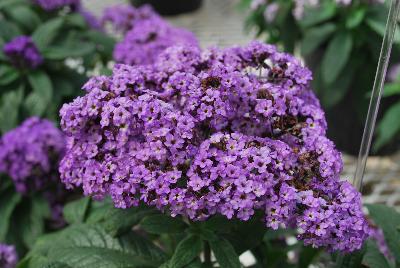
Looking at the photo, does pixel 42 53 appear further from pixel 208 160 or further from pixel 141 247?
pixel 208 160

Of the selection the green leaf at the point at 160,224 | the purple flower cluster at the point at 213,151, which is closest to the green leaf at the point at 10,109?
the purple flower cluster at the point at 213,151

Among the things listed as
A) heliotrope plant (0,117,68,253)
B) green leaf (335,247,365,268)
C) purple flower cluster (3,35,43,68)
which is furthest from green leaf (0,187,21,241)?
green leaf (335,247,365,268)

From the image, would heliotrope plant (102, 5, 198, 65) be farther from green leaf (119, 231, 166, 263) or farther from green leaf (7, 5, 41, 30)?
green leaf (119, 231, 166, 263)

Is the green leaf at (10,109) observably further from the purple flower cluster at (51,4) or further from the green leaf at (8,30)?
the purple flower cluster at (51,4)

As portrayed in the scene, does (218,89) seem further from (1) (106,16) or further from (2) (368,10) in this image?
(2) (368,10)

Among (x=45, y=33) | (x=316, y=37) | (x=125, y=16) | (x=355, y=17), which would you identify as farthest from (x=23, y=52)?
(x=355, y=17)

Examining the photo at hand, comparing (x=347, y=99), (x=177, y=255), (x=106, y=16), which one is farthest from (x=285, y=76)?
(x=347, y=99)
